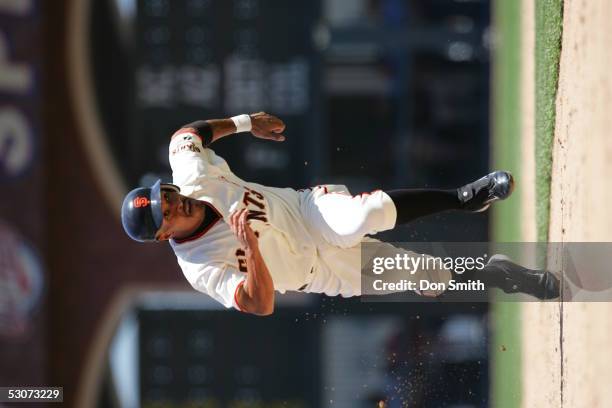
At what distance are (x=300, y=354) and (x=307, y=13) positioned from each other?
3.23m

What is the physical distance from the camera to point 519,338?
657 cm

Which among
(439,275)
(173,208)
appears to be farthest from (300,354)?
(173,208)

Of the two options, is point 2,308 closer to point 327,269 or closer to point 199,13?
point 199,13

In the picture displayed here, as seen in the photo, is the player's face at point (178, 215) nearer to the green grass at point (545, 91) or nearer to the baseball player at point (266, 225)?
the baseball player at point (266, 225)

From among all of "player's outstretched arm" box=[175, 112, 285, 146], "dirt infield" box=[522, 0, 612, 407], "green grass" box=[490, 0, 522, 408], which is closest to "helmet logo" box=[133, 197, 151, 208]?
"player's outstretched arm" box=[175, 112, 285, 146]

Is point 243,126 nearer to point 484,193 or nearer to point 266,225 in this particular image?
point 266,225

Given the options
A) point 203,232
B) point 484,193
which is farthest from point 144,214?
point 484,193

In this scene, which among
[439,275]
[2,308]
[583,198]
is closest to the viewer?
[583,198]

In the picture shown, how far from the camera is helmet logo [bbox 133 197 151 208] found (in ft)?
14.5

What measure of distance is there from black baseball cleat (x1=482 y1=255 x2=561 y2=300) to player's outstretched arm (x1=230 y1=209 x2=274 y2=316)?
1239 mm

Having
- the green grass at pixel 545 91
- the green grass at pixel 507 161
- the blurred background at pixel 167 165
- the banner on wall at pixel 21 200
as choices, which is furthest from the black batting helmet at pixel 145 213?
the banner on wall at pixel 21 200

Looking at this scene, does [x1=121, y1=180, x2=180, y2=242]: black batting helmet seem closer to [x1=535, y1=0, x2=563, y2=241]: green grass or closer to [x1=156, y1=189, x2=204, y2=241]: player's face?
[x1=156, y1=189, x2=204, y2=241]: player's face

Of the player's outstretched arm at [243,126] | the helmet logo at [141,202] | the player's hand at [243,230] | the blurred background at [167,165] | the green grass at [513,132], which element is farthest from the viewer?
the blurred background at [167,165]

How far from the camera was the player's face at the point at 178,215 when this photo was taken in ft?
14.4
